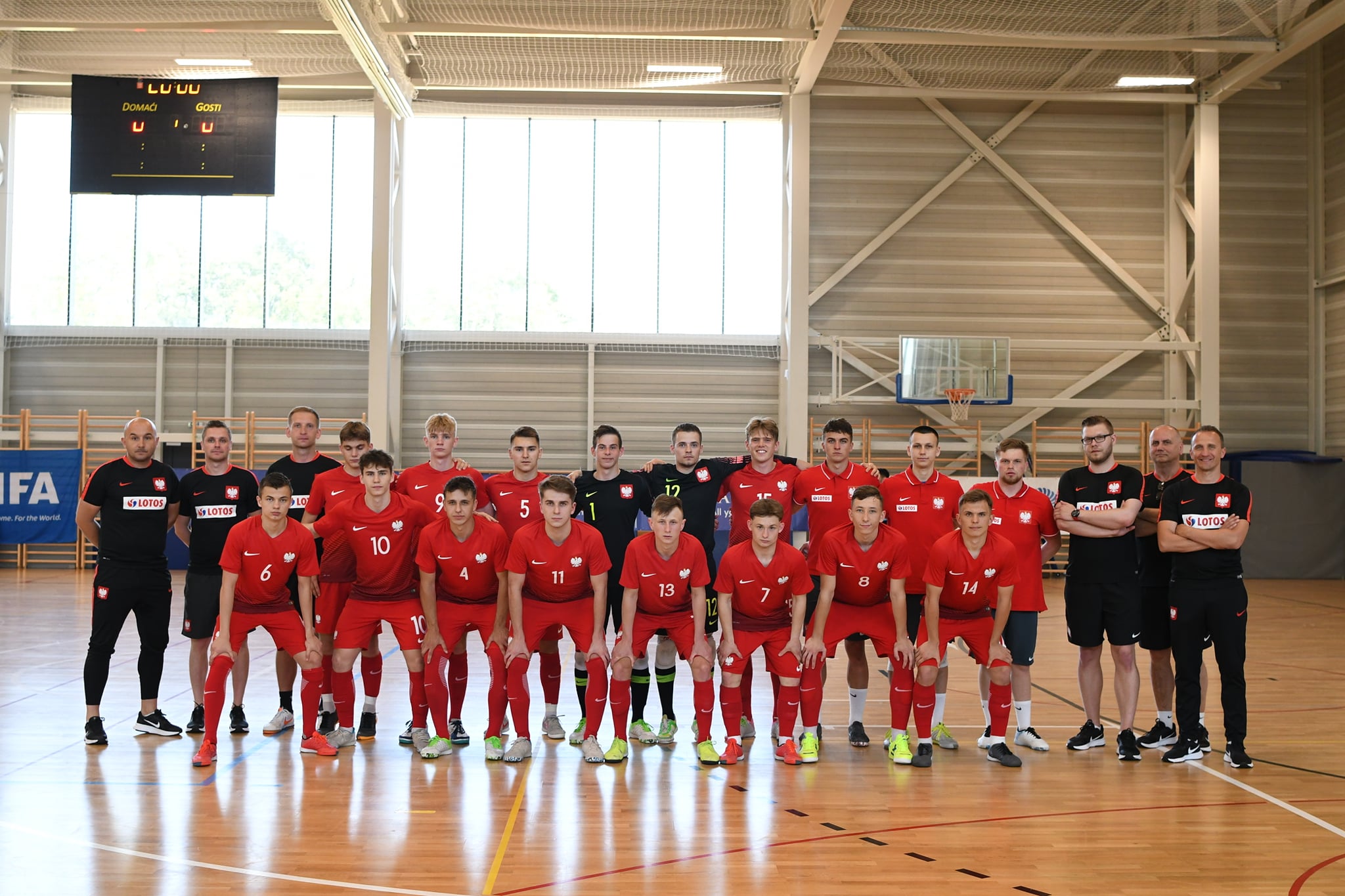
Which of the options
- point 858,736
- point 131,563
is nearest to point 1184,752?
point 858,736

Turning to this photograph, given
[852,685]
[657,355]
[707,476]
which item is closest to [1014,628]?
[852,685]

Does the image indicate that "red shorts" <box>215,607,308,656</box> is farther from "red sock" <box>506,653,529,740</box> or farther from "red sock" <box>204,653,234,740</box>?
"red sock" <box>506,653,529,740</box>

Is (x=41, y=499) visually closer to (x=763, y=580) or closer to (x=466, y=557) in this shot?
(x=466, y=557)

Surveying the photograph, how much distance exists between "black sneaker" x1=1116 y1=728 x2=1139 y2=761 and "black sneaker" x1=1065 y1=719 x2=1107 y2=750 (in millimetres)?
187

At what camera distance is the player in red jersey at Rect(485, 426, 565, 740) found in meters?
6.40

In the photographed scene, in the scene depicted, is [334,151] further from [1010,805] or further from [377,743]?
[1010,805]

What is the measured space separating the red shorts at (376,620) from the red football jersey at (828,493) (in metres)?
2.63

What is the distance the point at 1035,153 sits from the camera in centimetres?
1895

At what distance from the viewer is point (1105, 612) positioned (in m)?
6.27

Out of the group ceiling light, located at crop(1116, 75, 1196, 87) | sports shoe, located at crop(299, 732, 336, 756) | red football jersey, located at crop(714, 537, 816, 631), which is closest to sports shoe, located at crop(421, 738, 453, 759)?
sports shoe, located at crop(299, 732, 336, 756)

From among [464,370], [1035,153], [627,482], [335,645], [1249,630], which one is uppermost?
[1035,153]

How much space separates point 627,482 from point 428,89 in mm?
14748

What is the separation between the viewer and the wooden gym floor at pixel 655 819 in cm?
420

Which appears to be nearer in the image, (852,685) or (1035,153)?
(852,685)
